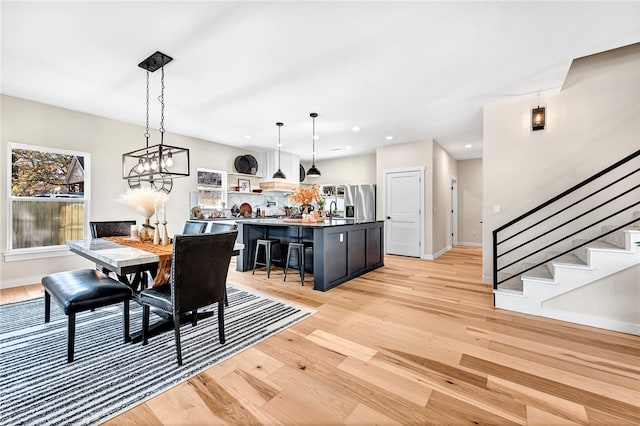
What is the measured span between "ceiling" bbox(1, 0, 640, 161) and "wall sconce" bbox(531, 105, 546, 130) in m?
0.25

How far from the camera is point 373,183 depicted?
25.8 ft

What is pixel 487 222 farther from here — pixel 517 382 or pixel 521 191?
pixel 517 382

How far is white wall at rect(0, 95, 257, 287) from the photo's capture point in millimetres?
3789

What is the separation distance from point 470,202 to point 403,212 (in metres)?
3.12

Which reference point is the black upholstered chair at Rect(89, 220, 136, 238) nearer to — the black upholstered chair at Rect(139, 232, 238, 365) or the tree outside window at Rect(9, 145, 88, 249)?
the tree outside window at Rect(9, 145, 88, 249)

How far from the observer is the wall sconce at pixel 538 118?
3.61m

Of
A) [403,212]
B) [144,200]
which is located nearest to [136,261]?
[144,200]

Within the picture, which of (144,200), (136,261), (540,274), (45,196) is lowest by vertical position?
(540,274)

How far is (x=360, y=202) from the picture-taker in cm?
738

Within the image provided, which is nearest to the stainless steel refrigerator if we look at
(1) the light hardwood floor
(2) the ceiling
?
(2) the ceiling

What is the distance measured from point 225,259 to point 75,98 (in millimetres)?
3704

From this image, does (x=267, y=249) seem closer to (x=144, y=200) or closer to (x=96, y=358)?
(x=144, y=200)

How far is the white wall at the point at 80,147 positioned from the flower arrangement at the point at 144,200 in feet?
8.06

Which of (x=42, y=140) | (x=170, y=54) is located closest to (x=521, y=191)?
(x=170, y=54)
